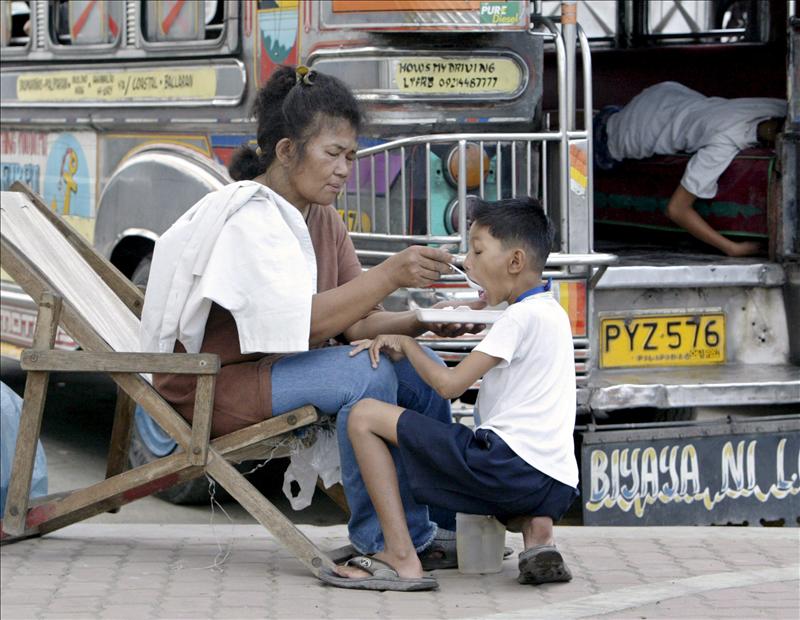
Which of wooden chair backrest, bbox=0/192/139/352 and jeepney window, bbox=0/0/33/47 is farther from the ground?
jeepney window, bbox=0/0/33/47

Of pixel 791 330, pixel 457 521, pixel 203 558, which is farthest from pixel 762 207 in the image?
pixel 203 558

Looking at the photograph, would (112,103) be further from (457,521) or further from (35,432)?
(457,521)

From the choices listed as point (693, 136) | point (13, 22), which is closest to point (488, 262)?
point (693, 136)

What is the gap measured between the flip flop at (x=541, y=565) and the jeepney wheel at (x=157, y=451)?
194 centimetres

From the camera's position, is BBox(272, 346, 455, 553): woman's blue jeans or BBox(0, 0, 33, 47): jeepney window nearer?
BBox(272, 346, 455, 553): woman's blue jeans

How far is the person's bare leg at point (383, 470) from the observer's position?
3.83 meters

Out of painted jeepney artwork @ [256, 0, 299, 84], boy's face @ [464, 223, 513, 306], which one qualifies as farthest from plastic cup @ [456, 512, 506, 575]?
painted jeepney artwork @ [256, 0, 299, 84]

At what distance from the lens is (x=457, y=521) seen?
4066 millimetres

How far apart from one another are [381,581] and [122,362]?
36.1 inches

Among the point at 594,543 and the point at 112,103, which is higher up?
the point at 112,103

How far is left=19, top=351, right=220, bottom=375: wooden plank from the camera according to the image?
12.7 feet

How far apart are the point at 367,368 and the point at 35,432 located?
39.0 inches

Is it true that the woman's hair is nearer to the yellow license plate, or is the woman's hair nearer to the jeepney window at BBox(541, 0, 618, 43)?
the yellow license plate

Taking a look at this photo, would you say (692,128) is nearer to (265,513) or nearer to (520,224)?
(520,224)
